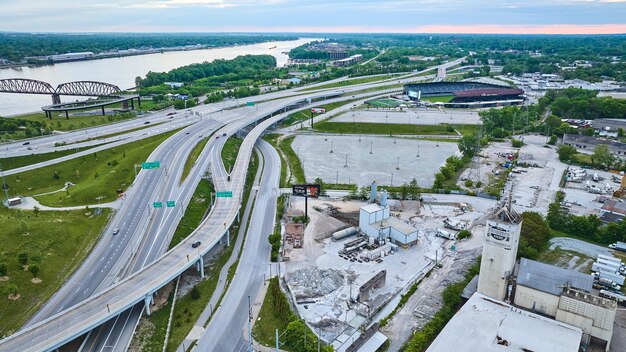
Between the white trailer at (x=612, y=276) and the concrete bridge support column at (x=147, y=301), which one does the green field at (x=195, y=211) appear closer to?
the concrete bridge support column at (x=147, y=301)

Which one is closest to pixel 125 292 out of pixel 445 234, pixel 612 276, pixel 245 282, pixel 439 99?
pixel 245 282

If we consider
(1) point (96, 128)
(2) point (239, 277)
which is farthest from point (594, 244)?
(1) point (96, 128)

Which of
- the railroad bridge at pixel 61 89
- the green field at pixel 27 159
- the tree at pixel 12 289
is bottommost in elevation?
the tree at pixel 12 289

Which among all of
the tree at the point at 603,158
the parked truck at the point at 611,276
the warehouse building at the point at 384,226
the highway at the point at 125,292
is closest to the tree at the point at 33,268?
the highway at the point at 125,292

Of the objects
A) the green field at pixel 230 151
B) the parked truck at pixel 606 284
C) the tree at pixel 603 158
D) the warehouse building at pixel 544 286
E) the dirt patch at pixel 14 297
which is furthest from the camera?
the tree at pixel 603 158

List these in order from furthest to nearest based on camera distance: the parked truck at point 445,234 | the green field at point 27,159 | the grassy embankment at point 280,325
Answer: the green field at point 27,159
the parked truck at point 445,234
the grassy embankment at point 280,325

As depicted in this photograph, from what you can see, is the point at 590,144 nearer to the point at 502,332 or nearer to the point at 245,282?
the point at 502,332
